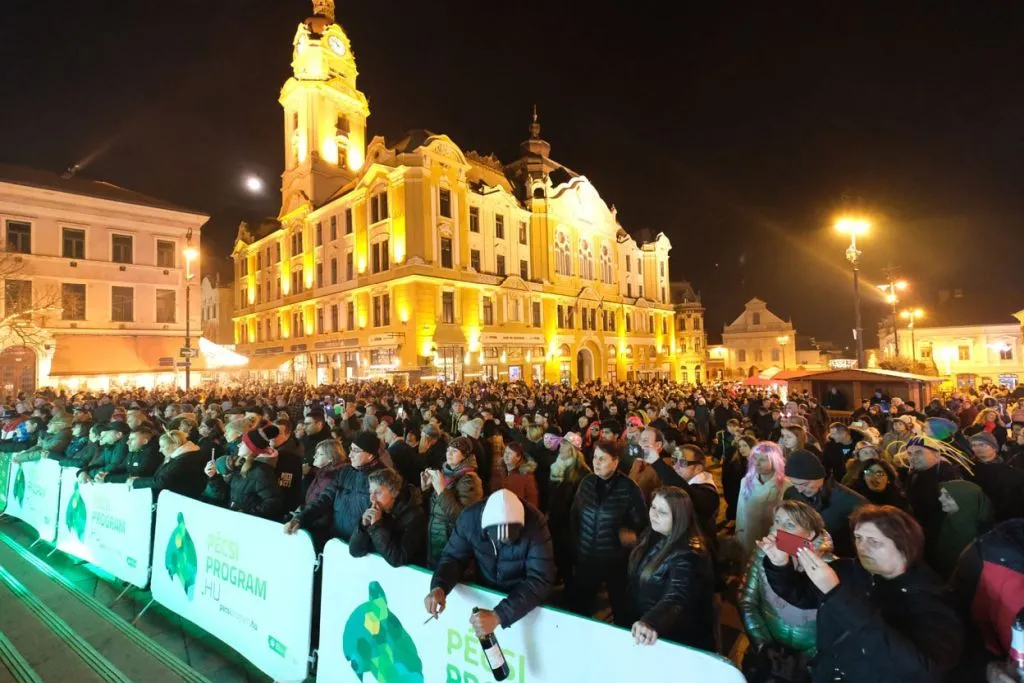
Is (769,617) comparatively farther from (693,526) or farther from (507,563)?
(507,563)

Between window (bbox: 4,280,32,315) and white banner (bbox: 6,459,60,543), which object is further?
window (bbox: 4,280,32,315)

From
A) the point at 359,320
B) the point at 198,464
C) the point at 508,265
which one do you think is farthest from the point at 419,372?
the point at 198,464

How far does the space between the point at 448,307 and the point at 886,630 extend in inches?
1215

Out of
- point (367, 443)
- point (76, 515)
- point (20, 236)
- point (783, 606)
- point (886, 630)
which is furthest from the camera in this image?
point (20, 236)

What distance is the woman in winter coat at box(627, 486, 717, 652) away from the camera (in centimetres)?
284

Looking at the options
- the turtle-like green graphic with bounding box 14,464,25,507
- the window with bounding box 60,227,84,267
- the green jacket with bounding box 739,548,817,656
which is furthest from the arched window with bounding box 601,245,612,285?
the green jacket with bounding box 739,548,817,656

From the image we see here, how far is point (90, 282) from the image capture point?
1080 inches

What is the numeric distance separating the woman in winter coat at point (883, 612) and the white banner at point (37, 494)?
917 centimetres

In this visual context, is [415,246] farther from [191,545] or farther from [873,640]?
A: [873,640]

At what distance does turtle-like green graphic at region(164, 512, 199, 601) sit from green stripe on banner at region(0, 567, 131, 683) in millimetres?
757

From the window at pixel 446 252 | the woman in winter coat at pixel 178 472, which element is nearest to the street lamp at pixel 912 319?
the window at pixel 446 252

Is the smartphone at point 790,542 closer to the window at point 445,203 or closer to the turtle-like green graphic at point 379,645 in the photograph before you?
the turtle-like green graphic at point 379,645

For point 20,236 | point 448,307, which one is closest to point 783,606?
point 448,307

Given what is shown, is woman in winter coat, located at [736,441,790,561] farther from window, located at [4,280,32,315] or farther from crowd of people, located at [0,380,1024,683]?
window, located at [4,280,32,315]
